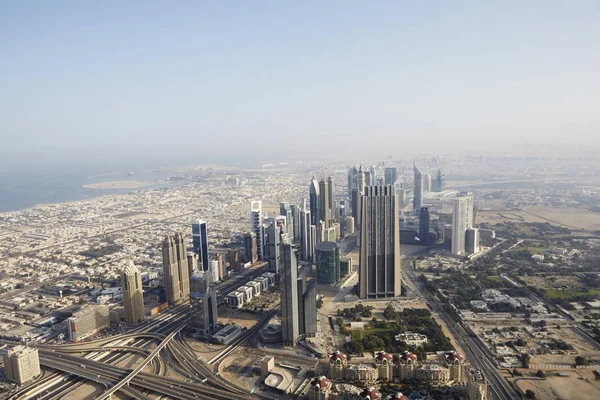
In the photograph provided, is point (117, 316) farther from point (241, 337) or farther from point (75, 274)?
point (75, 274)

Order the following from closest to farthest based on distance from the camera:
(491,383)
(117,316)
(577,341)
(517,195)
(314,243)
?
(491,383) < (577,341) < (117,316) < (314,243) < (517,195)

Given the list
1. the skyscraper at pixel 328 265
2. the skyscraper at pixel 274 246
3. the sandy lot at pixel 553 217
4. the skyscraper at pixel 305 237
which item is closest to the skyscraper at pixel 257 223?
the skyscraper at pixel 305 237

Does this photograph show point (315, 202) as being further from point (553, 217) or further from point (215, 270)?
point (553, 217)

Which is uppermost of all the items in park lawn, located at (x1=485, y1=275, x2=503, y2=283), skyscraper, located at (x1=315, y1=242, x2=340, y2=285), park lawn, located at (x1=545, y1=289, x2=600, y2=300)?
skyscraper, located at (x1=315, y1=242, x2=340, y2=285)

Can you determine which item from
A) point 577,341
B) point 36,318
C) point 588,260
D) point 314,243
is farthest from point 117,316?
point 588,260

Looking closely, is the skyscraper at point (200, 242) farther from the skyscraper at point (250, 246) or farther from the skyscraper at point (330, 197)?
Answer: the skyscraper at point (330, 197)

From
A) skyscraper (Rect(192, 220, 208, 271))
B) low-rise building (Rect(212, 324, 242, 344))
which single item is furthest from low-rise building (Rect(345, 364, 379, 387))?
skyscraper (Rect(192, 220, 208, 271))

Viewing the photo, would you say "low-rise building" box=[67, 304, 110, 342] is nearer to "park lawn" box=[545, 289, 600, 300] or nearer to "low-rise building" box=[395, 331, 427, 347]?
"low-rise building" box=[395, 331, 427, 347]
